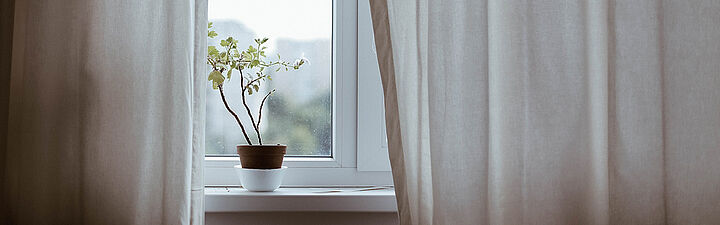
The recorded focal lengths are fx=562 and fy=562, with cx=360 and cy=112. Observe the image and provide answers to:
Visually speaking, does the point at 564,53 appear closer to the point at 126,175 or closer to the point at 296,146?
the point at 296,146

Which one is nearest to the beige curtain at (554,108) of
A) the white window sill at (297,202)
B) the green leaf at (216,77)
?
the white window sill at (297,202)

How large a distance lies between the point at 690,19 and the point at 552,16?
0.91ft

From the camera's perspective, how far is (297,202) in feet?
3.97

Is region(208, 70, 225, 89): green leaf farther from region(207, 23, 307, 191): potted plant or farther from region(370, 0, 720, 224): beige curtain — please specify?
region(370, 0, 720, 224): beige curtain

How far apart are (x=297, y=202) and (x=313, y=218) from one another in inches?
2.3

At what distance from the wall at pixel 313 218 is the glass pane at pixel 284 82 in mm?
231

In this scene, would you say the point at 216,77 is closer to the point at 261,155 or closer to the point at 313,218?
the point at 261,155

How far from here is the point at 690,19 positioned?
1.12 meters

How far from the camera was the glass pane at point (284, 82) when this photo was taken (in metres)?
1.42

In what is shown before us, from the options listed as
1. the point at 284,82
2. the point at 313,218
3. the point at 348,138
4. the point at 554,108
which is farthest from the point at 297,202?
the point at 554,108

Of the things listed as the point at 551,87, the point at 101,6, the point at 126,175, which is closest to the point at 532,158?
the point at 551,87

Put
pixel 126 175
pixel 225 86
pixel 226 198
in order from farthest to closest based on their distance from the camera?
pixel 225 86
pixel 226 198
pixel 126 175

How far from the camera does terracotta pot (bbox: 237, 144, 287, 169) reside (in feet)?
4.13

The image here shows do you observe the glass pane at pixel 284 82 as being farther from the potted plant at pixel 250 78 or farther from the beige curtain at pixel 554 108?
the beige curtain at pixel 554 108
